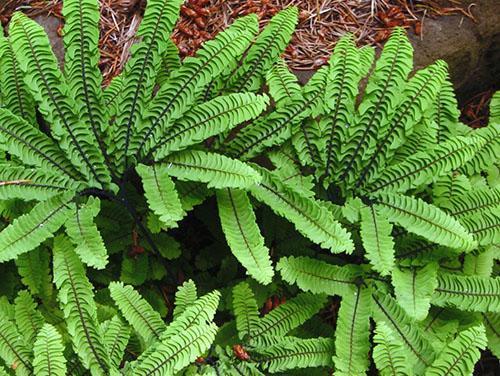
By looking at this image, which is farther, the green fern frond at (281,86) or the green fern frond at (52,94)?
the green fern frond at (281,86)

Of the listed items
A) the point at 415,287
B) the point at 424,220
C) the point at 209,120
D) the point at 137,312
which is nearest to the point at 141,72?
the point at 209,120

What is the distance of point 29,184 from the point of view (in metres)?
2.75

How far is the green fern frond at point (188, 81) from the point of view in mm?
2811

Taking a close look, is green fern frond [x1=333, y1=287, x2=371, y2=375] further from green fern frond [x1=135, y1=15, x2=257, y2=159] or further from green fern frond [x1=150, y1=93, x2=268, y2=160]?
green fern frond [x1=135, y1=15, x2=257, y2=159]

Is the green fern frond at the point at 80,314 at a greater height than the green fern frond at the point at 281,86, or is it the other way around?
the green fern frond at the point at 281,86

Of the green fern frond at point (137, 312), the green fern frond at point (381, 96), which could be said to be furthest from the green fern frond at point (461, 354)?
the green fern frond at point (137, 312)

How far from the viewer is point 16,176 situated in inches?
108

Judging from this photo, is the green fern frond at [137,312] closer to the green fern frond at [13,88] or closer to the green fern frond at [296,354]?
the green fern frond at [296,354]

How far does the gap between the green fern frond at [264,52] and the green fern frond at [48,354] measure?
54.2 inches

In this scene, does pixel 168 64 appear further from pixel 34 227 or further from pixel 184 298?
pixel 184 298

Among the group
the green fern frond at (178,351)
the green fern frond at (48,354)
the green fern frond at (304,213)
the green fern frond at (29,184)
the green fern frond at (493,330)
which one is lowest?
the green fern frond at (493,330)

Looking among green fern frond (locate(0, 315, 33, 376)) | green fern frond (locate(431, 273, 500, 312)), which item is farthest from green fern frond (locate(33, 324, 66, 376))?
green fern frond (locate(431, 273, 500, 312))

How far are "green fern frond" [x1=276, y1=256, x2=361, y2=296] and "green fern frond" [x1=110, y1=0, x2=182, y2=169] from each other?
2.95 feet

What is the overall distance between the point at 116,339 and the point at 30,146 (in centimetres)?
94
